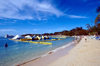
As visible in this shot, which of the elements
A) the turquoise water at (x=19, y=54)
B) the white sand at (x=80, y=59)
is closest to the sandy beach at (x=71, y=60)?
the white sand at (x=80, y=59)

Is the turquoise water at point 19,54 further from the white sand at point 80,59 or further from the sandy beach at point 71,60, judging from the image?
the white sand at point 80,59

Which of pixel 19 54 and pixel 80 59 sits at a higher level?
pixel 80 59

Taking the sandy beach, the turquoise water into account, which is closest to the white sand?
the sandy beach

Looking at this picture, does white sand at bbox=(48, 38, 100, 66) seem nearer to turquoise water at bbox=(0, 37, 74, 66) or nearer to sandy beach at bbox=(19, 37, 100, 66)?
sandy beach at bbox=(19, 37, 100, 66)

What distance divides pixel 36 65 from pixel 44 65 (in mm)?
653

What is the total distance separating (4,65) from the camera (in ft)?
25.8

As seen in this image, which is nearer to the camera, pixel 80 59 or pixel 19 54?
pixel 80 59

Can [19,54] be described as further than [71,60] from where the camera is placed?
Yes

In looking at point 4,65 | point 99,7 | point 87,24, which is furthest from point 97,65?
point 87,24

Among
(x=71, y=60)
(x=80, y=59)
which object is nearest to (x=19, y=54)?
(x=71, y=60)

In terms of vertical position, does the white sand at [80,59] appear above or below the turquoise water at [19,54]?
above

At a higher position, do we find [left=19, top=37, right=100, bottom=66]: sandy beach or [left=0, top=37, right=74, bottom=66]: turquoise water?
[left=19, top=37, right=100, bottom=66]: sandy beach

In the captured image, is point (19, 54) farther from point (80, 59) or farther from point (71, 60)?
point (80, 59)

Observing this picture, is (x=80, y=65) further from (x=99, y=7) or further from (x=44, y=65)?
(x=99, y=7)
